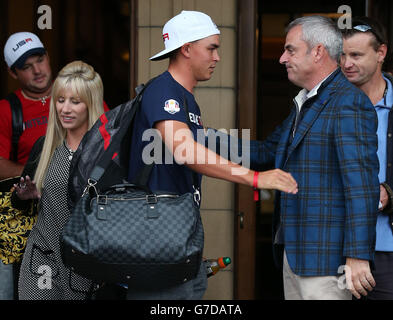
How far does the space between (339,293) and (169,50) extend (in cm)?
132

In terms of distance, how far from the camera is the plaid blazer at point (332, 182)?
2570 millimetres

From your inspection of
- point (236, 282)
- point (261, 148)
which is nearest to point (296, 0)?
point (236, 282)

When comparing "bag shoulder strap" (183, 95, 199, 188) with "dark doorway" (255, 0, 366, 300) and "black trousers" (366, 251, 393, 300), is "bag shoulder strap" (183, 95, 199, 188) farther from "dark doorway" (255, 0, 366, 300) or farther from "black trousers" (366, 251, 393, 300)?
"dark doorway" (255, 0, 366, 300)

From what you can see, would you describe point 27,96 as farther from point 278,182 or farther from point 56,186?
point 278,182

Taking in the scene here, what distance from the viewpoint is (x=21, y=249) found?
3.58m

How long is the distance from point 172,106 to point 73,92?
964 mm

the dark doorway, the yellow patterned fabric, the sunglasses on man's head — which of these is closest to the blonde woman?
the yellow patterned fabric

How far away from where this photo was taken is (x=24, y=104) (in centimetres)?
418

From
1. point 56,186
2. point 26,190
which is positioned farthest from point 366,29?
point 26,190

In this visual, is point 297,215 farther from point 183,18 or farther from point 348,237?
point 183,18

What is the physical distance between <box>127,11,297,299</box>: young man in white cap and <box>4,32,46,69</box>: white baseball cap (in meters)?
1.77

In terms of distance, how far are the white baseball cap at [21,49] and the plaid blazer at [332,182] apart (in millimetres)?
2257

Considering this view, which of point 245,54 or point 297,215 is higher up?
point 245,54

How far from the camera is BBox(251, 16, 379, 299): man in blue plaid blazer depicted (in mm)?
2572
